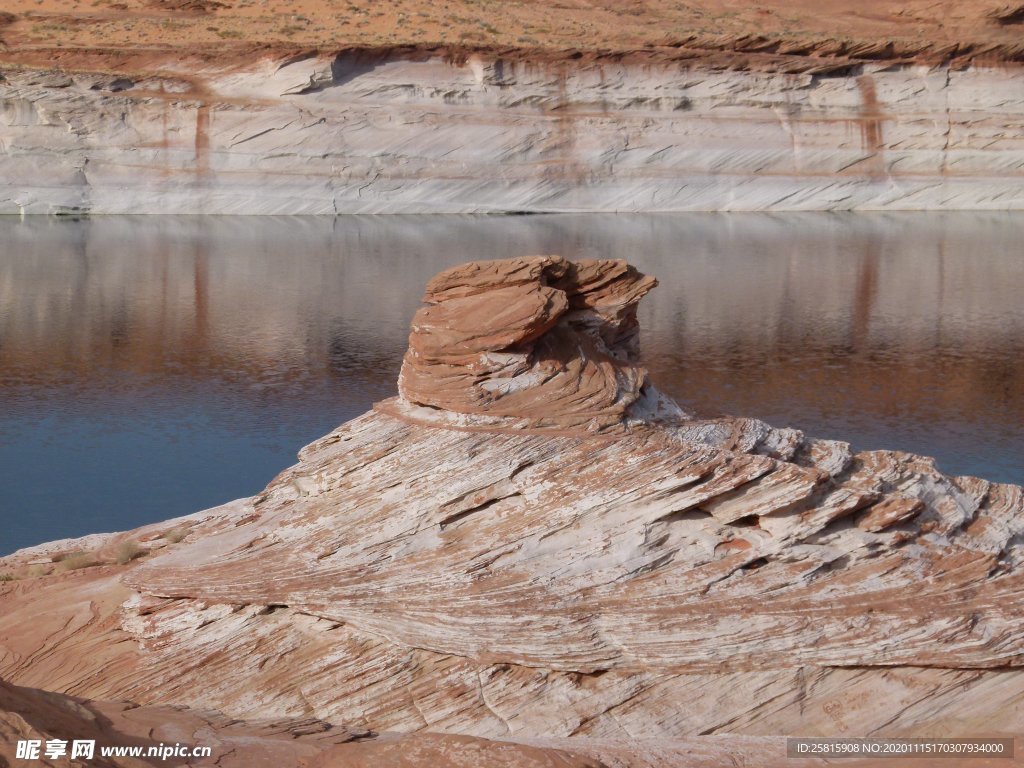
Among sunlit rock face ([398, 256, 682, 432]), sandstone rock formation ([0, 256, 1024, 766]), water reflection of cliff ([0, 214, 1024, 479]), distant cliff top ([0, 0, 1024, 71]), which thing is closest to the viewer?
sandstone rock formation ([0, 256, 1024, 766])

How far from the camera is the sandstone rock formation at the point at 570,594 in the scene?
7.54 meters

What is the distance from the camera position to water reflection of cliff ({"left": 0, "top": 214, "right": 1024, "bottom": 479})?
18219 mm

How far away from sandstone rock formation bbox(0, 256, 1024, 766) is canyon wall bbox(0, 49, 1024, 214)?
3201 centimetres

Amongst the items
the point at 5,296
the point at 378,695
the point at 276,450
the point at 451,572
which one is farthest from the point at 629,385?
the point at 5,296

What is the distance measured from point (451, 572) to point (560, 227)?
29.4 m

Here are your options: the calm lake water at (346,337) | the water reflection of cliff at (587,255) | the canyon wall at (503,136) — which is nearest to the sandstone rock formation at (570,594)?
the calm lake water at (346,337)

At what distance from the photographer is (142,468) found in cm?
1439

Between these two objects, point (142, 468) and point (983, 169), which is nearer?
point (142, 468)

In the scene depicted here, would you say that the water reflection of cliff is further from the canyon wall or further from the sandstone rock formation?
the sandstone rock formation

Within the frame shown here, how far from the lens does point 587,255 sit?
2881cm

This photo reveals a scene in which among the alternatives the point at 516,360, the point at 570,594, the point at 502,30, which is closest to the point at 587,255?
the point at 502,30

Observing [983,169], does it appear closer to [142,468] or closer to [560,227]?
[560,227]

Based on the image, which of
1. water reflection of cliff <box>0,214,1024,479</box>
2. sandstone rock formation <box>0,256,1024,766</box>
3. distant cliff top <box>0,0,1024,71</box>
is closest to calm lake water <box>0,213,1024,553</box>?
water reflection of cliff <box>0,214,1024,479</box>

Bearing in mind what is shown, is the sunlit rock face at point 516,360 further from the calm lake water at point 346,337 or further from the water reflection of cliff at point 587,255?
the water reflection of cliff at point 587,255
